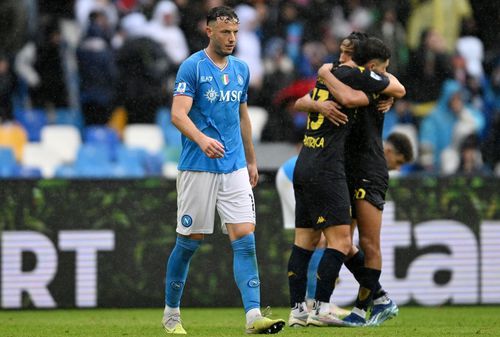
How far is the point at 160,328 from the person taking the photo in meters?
8.98

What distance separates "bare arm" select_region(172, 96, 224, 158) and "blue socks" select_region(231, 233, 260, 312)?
2.32ft

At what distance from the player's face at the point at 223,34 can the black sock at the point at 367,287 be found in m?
2.13

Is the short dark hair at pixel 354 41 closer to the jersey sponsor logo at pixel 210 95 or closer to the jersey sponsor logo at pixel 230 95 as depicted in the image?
the jersey sponsor logo at pixel 230 95

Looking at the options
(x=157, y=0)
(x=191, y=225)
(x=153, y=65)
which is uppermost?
(x=157, y=0)

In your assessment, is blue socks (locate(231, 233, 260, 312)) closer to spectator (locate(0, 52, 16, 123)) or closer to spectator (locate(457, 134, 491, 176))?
spectator (locate(457, 134, 491, 176))

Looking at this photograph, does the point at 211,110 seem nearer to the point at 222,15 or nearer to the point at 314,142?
the point at 222,15

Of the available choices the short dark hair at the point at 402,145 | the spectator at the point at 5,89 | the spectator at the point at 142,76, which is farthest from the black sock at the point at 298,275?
the spectator at the point at 5,89

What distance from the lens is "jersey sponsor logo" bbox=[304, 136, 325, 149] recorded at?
8.73 m

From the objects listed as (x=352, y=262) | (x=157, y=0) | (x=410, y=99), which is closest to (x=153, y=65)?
(x=157, y=0)

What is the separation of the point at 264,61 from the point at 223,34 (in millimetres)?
8500

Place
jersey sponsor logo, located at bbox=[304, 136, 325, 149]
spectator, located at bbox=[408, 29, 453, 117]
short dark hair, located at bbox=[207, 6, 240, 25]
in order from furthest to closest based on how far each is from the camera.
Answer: spectator, located at bbox=[408, 29, 453, 117]
jersey sponsor logo, located at bbox=[304, 136, 325, 149]
short dark hair, located at bbox=[207, 6, 240, 25]

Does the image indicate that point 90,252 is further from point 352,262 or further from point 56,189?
point 352,262

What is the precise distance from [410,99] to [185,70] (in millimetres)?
8759

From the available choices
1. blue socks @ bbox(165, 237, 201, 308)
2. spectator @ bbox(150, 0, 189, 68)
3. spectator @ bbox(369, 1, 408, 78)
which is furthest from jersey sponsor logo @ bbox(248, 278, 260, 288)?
spectator @ bbox(369, 1, 408, 78)
